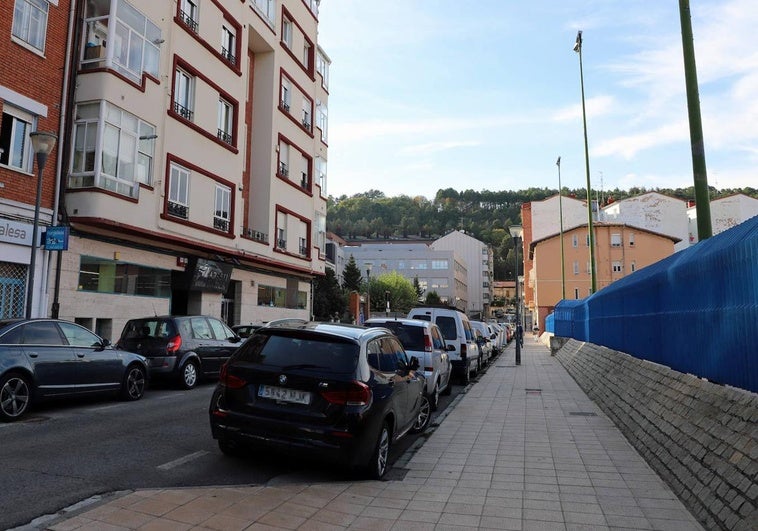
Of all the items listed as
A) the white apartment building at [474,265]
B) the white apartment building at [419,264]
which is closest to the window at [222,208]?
the white apartment building at [419,264]

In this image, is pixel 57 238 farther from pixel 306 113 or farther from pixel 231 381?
pixel 306 113

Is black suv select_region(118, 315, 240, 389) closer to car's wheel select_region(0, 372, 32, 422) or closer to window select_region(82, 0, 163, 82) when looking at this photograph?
car's wheel select_region(0, 372, 32, 422)

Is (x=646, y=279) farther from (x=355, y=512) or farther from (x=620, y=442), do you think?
(x=355, y=512)

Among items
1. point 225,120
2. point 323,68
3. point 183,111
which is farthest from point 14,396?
point 323,68

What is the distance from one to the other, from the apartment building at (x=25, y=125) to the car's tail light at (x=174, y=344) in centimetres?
425

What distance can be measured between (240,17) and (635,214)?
59470 mm

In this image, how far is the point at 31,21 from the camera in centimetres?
1514

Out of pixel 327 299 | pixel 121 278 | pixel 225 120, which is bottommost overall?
pixel 121 278

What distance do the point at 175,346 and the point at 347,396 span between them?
26.3 feet

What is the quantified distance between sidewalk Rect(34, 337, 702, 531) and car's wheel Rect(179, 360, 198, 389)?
6.56 meters

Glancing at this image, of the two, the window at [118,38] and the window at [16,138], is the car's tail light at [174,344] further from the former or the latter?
the window at [118,38]

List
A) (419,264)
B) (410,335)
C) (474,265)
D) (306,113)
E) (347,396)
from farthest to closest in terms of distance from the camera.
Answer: (474,265)
(419,264)
(306,113)
(410,335)
(347,396)

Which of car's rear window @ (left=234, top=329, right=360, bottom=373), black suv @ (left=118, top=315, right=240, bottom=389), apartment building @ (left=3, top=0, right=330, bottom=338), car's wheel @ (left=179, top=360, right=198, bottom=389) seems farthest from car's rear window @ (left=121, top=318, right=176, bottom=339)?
car's rear window @ (left=234, top=329, right=360, bottom=373)

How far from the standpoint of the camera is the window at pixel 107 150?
1644 centimetres
